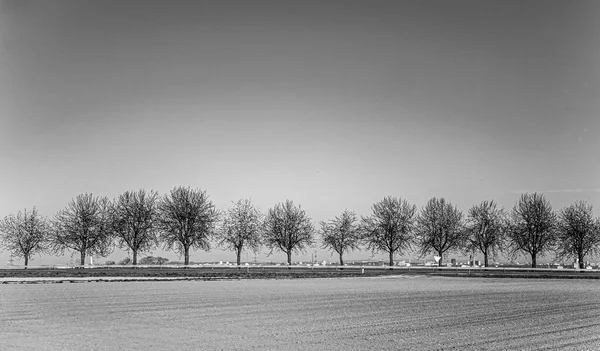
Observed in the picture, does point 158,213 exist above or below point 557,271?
above

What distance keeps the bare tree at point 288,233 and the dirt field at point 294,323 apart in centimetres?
7446

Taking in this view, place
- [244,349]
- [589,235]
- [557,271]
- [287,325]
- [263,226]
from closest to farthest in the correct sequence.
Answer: [244,349] < [287,325] < [557,271] < [589,235] < [263,226]

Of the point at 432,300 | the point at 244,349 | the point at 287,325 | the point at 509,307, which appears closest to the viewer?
the point at 244,349

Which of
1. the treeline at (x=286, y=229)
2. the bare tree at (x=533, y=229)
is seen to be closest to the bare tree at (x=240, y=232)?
the treeline at (x=286, y=229)

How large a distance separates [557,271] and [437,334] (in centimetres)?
7017

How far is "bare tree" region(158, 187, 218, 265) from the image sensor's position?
309 feet

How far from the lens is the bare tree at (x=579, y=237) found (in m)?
94.1

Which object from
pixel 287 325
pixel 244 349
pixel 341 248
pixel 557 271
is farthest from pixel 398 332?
pixel 341 248

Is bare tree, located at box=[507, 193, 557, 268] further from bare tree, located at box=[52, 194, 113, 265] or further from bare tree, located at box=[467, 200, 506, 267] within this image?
bare tree, located at box=[52, 194, 113, 265]

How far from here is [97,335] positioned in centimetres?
1669

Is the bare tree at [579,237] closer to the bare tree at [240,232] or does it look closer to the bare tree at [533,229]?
the bare tree at [533,229]

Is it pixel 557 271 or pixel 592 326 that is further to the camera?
pixel 557 271

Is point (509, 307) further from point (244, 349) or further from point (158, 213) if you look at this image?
point (158, 213)

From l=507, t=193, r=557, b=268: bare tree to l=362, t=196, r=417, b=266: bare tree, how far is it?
629 inches
